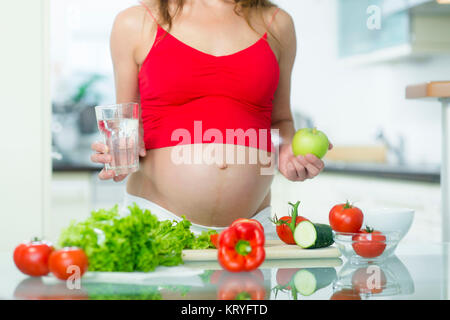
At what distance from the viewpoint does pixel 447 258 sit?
3.52 feet

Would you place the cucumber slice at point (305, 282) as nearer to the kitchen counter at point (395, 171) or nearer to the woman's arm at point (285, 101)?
the woman's arm at point (285, 101)

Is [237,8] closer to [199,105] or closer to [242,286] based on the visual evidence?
[199,105]

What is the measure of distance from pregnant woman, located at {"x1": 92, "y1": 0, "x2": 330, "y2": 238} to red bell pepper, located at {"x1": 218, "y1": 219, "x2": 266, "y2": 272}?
1.38 feet

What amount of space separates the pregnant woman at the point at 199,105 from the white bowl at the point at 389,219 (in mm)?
236

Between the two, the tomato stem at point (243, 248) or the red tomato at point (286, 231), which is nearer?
the tomato stem at point (243, 248)

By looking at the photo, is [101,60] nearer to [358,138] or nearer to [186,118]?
[358,138]

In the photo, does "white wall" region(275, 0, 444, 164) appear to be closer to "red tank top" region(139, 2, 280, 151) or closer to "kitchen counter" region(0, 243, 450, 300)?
"red tank top" region(139, 2, 280, 151)

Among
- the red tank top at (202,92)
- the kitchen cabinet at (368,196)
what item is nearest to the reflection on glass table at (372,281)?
the red tank top at (202,92)

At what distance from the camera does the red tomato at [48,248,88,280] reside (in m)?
0.83

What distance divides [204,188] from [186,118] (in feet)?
0.60

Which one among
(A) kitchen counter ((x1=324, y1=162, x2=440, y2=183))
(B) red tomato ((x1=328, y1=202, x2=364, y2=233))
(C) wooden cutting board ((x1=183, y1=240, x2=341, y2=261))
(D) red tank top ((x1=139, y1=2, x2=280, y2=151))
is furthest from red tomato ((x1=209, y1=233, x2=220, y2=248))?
(A) kitchen counter ((x1=324, y1=162, x2=440, y2=183))

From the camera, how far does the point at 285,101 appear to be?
5.38ft

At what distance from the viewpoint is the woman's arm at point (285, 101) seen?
1.36 metres
